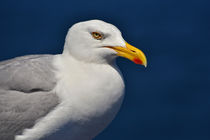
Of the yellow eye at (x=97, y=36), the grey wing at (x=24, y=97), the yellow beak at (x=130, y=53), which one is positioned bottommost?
the grey wing at (x=24, y=97)

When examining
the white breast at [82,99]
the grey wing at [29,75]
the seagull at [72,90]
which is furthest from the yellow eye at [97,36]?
the grey wing at [29,75]

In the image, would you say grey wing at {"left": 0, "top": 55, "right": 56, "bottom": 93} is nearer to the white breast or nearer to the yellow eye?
the white breast

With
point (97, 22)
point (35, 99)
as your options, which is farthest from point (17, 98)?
point (97, 22)

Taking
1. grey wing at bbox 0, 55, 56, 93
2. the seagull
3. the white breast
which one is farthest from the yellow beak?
grey wing at bbox 0, 55, 56, 93

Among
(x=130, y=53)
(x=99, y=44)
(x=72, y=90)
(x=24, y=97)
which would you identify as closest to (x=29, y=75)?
(x=24, y=97)

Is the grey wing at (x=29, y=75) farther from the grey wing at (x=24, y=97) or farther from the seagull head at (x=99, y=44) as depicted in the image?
the seagull head at (x=99, y=44)

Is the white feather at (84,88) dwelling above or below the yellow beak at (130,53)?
below

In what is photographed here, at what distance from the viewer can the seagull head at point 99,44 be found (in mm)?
1866

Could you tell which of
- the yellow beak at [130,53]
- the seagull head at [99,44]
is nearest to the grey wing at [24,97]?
the seagull head at [99,44]

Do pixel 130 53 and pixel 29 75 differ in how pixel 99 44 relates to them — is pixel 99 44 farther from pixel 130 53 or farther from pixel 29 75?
pixel 29 75

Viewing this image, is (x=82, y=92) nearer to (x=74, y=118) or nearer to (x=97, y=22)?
(x=74, y=118)

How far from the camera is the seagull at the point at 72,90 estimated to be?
1.86m

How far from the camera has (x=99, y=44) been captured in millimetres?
1877

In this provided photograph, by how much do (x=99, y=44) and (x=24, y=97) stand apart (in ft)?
1.26
